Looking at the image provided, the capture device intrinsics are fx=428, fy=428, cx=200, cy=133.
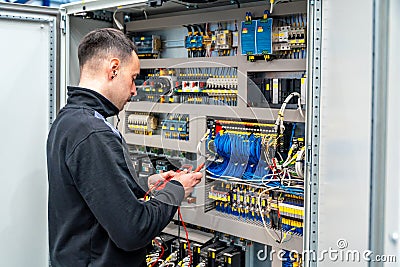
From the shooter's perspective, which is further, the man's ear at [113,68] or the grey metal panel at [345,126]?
the man's ear at [113,68]

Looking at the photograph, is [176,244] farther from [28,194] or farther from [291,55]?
[291,55]

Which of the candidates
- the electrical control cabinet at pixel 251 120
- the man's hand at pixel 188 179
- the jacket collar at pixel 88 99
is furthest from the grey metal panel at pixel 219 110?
the jacket collar at pixel 88 99

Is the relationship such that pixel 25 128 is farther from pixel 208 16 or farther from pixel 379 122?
pixel 379 122

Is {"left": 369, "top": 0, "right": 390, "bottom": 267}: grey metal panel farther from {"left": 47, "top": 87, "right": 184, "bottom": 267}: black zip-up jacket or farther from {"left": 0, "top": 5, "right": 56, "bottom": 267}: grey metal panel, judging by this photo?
{"left": 0, "top": 5, "right": 56, "bottom": 267}: grey metal panel

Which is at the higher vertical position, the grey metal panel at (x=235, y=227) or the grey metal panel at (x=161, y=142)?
the grey metal panel at (x=161, y=142)

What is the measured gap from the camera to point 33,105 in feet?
7.39

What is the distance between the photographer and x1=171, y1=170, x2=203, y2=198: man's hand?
5.18ft

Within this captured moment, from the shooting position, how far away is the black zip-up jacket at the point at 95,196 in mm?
1339

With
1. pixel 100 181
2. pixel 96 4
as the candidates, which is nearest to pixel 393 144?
pixel 100 181

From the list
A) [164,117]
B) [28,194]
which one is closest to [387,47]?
[164,117]

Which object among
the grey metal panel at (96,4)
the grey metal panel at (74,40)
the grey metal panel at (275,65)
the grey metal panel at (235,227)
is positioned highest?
the grey metal panel at (96,4)

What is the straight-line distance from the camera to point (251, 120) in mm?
1891

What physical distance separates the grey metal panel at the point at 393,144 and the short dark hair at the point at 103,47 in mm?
876

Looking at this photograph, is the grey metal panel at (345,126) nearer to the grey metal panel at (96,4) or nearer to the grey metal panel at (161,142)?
the grey metal panel at (161,142)
